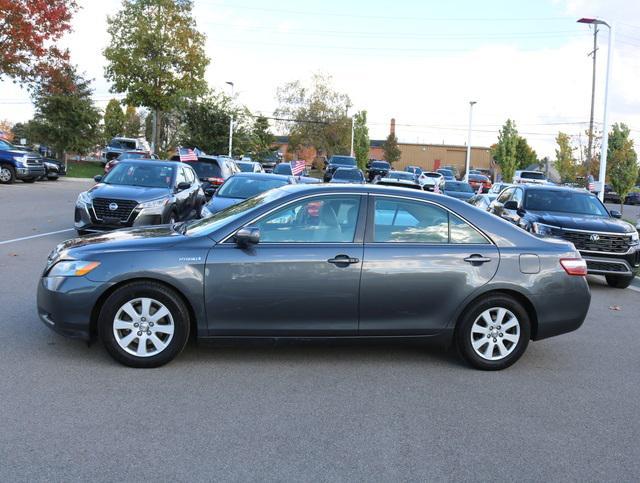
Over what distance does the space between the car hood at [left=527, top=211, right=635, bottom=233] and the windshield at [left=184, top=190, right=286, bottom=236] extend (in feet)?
21.7

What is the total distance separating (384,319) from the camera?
579 centimetres

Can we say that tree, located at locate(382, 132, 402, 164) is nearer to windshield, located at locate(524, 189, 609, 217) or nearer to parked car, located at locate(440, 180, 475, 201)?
parked car, located at locate(440, 180, 475, 201)

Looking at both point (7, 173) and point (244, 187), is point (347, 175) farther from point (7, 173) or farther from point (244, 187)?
point (244, 187)

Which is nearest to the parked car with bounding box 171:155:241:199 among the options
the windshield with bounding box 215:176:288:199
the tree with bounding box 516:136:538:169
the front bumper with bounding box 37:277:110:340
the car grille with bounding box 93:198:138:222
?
the windshield with bounding box 215:176:288:199

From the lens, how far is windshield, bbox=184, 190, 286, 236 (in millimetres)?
5859

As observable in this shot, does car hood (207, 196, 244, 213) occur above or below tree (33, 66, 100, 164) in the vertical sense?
below

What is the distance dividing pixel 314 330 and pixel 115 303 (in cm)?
164

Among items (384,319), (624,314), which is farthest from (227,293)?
(624,314)

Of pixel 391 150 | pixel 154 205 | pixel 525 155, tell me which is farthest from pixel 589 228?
pixel 391 150

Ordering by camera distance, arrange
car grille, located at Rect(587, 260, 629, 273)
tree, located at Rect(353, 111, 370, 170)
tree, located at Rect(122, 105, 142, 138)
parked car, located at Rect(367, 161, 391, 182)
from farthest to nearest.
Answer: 1. tree, located at Rect(122, 105, 142, 138)
2. tree, located at Rect(353, 111, 370, 170)
3. parked car, located at Rect(367, 161, 391, 182)
4. car grille, located at Rect(587, 260, 629, 273)

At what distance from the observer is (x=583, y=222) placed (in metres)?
11.3

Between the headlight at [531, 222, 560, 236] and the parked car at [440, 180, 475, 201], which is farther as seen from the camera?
the parked car at [440, 180, 475, 201]

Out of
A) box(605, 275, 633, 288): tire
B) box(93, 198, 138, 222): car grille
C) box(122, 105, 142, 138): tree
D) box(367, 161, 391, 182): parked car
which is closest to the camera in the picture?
box(605, 275, 633, 288): tire

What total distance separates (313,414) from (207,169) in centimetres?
1553
